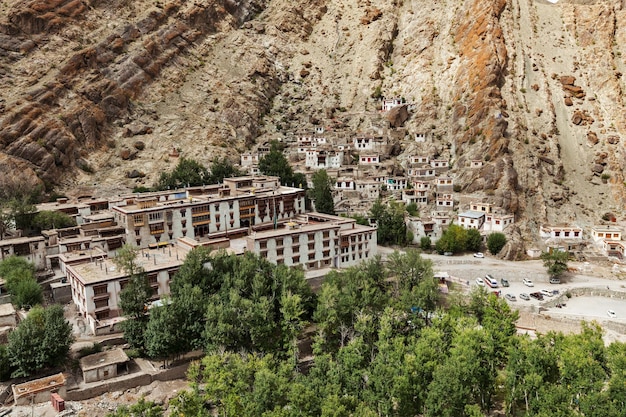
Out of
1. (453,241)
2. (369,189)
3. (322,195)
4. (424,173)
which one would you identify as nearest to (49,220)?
(322,195)

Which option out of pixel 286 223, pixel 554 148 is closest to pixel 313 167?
pixel 286 223

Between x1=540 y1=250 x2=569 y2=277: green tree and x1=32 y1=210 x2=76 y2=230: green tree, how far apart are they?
51.4m

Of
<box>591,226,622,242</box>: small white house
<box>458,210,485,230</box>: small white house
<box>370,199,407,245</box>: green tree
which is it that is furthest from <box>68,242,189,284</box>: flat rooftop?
<box>591,226,622,242</box>: small white house

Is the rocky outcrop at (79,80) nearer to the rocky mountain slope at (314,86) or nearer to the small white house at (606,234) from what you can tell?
the rocky mountain slope at (314,86)

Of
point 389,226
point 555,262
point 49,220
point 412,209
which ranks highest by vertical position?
point 49,220

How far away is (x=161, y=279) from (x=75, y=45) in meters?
62.1

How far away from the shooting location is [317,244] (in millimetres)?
49125

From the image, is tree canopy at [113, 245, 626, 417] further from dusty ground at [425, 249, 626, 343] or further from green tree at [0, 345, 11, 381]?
green tree at [0, 345, 11, 381]

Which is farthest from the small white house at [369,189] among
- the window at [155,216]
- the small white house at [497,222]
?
the window at [155,216]

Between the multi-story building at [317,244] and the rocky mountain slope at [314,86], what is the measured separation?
2497cm

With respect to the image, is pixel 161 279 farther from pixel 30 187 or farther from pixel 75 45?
pixel 75 45

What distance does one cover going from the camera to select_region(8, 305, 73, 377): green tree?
102ft

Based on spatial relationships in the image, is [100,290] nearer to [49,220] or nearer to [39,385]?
[39,385]

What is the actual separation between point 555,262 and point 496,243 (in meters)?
7.34
